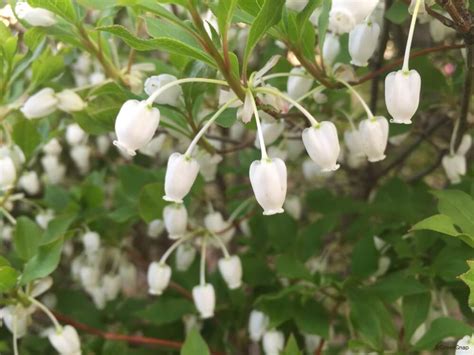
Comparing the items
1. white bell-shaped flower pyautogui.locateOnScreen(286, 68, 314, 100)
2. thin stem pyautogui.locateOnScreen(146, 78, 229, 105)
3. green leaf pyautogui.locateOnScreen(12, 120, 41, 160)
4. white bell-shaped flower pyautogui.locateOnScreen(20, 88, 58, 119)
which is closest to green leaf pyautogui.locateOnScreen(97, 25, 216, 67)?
thin stem pyautogui.locateOnScreen(146, 78, 229, 105)

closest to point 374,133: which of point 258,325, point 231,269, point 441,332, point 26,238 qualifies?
point 441,332

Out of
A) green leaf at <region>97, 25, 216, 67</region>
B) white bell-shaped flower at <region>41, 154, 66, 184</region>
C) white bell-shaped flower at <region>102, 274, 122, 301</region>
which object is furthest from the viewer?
white bell-shaped flower at <region>41, 154, 66, 184</region>

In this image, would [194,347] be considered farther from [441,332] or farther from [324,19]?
[324,19]

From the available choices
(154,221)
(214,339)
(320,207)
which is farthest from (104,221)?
(320,207)

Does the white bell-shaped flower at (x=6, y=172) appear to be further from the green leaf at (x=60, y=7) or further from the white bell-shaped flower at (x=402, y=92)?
the white bell-shaped flower at (x=402, y=92)

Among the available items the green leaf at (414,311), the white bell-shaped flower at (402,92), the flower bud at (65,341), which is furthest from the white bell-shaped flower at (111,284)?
the white bell-shaped flower at (402,92)

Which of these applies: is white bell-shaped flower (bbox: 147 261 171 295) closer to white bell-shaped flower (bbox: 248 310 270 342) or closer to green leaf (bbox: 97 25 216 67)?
white bell-shaped flower (bbox: 248 310 270 342)
